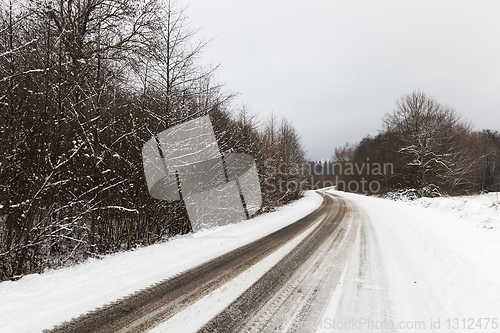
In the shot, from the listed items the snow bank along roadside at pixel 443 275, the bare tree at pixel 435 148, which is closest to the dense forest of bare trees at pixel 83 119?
the snow bank along roadside at pixel 443 275

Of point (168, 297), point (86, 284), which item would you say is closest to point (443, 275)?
point (168, 297)

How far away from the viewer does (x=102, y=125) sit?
555 cm

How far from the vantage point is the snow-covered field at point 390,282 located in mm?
2555

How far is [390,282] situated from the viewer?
3.57 meters

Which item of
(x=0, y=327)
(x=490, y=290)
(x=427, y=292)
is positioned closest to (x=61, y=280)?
(x=0, y=327)

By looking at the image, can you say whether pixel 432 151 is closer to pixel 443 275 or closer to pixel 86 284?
pixel 443 275

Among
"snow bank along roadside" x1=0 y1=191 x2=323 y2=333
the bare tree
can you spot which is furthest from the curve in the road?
the bare tree

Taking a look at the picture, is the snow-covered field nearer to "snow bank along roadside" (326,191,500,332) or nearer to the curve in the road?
"snow bank along roadside" (326,191,500,332)

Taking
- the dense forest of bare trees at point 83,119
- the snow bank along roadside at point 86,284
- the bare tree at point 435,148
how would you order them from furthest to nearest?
the bare tree at point 435,148 → the dense forest of bare trees at point 83,119 → the snow bank along roadside at point 86,284

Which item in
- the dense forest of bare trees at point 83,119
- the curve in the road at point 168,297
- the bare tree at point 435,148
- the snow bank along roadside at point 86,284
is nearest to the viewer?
the curve in the road at point 168,297

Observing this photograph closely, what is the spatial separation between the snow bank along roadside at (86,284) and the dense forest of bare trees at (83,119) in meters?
0.59

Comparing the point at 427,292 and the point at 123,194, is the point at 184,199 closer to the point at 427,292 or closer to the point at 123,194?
the point at 123,194

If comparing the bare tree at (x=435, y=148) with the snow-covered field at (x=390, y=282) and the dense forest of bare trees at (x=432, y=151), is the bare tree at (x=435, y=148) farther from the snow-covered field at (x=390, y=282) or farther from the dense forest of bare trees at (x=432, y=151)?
the snow-covered field at (x=390, y=282)

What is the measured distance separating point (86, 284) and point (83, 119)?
3.51m
